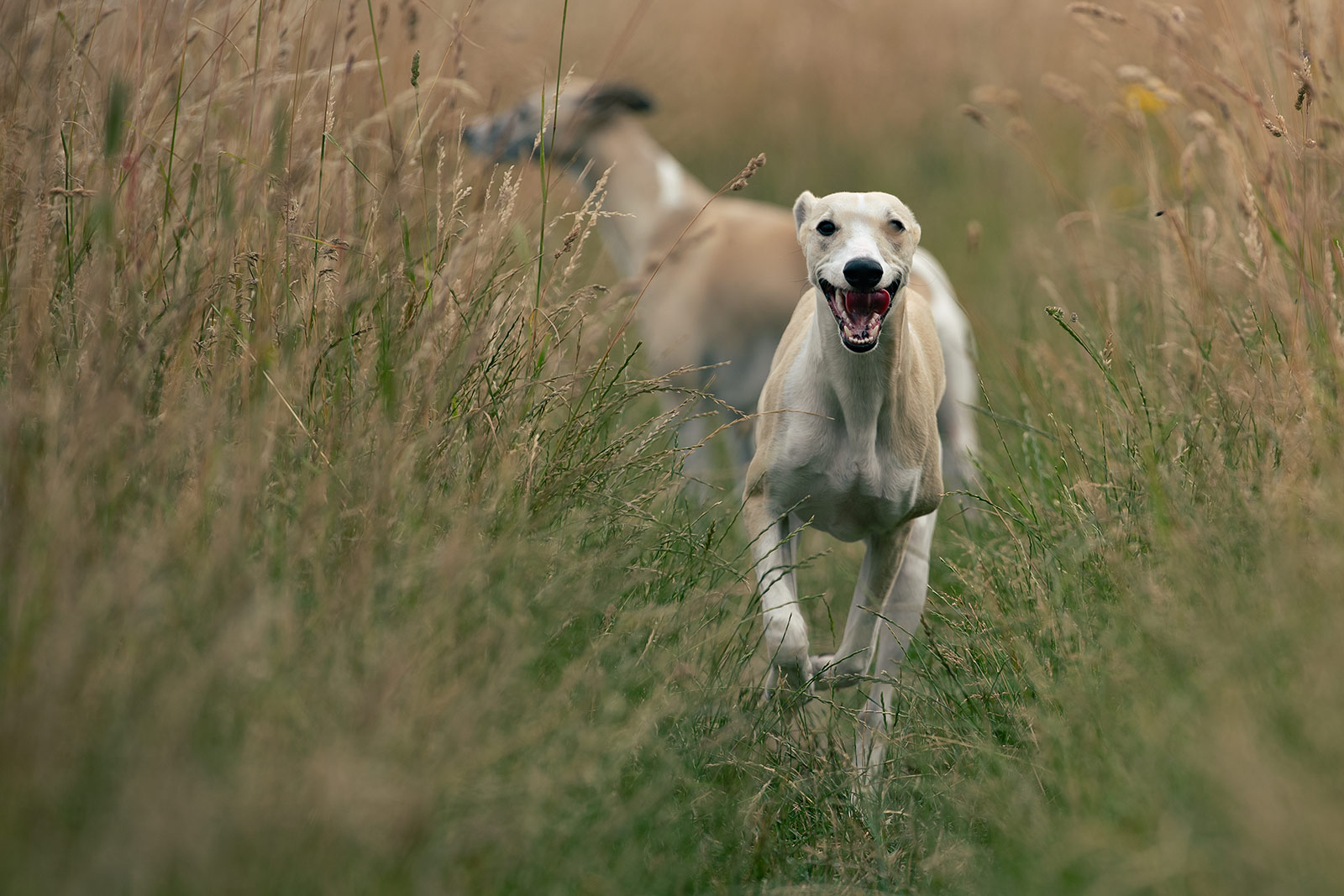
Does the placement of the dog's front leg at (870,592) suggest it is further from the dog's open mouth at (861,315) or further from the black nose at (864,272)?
the black nose at (864,272)

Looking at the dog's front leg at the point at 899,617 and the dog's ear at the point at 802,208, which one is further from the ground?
the dog's ear at the point at 802,208

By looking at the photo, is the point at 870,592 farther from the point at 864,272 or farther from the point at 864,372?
the point at 864,272

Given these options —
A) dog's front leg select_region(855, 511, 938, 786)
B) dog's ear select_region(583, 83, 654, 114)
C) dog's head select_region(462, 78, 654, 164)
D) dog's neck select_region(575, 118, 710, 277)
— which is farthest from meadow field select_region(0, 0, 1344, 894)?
dog's neck select_region(575, 118, 710, 277)

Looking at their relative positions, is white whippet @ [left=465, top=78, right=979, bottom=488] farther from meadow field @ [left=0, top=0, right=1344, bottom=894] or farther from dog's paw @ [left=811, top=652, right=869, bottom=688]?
dog's paw @ [left=811, top=652, right=869, bottom=688]

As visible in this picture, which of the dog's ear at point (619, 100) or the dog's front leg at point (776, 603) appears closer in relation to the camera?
the dog's front leg at point (776, 603)

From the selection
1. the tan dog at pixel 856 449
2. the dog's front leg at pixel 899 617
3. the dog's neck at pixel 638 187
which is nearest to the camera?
the tan dog at pixel 856 449

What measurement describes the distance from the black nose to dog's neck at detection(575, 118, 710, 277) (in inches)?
132

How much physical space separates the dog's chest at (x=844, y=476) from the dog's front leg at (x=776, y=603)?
3.0 inches

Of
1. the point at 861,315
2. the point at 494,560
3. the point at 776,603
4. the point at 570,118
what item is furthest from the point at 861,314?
the point at 570,118

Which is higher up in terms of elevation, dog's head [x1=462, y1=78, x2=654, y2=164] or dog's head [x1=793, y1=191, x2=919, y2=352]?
dog's head [x1=793, y1=191, x2=919, y2=352]

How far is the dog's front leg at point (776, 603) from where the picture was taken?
114 inches

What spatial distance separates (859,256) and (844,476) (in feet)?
1.84

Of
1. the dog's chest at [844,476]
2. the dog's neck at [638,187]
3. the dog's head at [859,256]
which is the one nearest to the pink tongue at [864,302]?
the dog's head at [859,256]

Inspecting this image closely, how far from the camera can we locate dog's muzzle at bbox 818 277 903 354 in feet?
9.18
